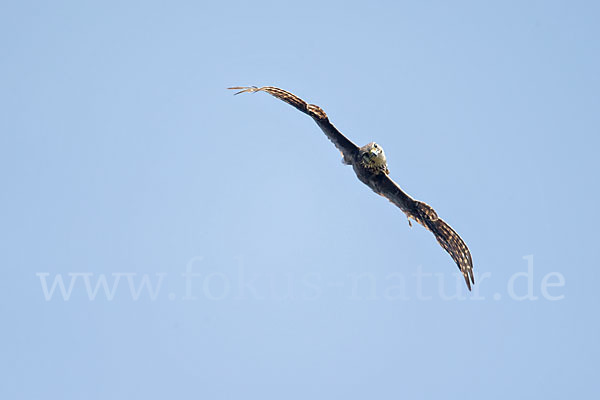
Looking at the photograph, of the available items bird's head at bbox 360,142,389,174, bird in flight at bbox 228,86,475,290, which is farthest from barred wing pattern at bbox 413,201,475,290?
bird's head at bbox 360,142,389,174

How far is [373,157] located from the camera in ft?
87.9

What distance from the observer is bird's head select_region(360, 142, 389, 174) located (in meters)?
26.8

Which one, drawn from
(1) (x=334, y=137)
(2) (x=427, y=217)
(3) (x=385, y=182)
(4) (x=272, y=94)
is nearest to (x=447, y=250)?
(2) (x=427, y=217)

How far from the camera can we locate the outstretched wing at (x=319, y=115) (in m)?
25.7

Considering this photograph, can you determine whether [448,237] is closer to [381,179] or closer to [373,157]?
[381,179]

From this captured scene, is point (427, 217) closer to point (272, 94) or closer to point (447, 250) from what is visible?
point (447, 250)

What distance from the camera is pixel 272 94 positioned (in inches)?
1021

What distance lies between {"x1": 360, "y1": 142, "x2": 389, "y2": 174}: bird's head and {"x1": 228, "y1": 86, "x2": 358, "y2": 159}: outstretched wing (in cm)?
43

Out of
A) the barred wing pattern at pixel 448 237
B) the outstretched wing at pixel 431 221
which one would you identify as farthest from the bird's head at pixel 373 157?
the barred wing pattern at pixel 448 237

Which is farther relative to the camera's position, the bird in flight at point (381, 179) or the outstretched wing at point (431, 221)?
the outstretched wing at point (431, 221)

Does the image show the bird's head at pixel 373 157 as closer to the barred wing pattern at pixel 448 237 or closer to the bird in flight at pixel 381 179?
the bird in flight at pixel 381 179

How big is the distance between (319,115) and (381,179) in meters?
3.08

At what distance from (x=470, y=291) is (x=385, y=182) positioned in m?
4.44

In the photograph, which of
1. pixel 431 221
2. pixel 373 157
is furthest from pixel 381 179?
pixel 431 221
